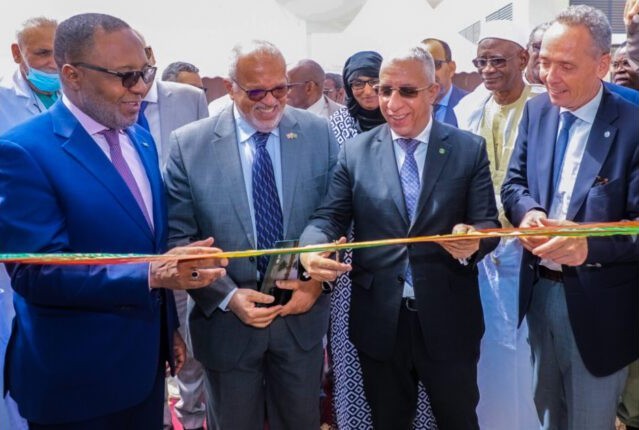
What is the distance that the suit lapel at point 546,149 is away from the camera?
255 centimetres

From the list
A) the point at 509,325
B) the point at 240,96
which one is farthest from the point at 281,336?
the point at 509,325

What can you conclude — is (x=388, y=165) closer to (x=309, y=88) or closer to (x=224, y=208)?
(x=224, y=208)

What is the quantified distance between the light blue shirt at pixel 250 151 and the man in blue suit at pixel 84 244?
46cm

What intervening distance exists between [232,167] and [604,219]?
4.86ft

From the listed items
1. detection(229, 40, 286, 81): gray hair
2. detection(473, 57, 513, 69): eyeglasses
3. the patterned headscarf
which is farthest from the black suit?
detection(473, 57, 513, 69): eyeglasses

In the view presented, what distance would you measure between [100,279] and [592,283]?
1.83 meters

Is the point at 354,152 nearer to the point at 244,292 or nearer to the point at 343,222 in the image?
the point at 343,222

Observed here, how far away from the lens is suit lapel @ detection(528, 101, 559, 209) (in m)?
2.55

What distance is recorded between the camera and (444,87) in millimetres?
4855

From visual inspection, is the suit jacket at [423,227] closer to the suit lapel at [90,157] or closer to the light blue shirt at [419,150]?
the light blue shirt at [419,150]

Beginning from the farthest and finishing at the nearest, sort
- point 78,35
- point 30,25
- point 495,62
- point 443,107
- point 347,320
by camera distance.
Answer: point 443,107, point 495,62, point 30,25, point 347,320, point 78,35

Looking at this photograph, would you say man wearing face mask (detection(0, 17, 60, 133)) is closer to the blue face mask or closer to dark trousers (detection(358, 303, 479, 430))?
the blue face mask

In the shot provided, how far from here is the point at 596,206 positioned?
7.77ft

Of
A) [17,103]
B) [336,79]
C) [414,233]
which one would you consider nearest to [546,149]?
[414,233]
